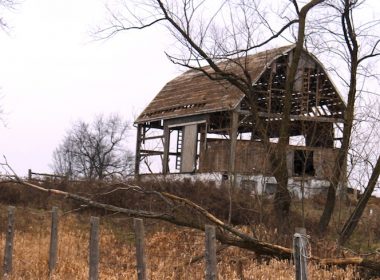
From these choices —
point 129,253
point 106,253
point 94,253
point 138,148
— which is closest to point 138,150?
point 138,148

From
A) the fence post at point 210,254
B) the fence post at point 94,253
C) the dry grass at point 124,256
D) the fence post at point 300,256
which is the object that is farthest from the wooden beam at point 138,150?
the fence post at point 300,256

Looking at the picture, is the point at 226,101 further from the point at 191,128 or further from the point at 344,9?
the point at 344,9

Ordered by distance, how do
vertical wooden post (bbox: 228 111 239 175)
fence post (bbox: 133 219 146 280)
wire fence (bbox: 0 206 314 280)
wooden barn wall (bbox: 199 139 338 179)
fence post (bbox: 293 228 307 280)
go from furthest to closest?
wooden barn wall (bbox: 199 139 338 179) < vertical wooden post (bbox: 228 111 239 175) < wire fence (bbox: 0 206 314 280) < fence post (bbox: 133 219 146 280) < fence post (bbox: 293 228 307 280)

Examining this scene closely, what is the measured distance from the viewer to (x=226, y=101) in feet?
80.9

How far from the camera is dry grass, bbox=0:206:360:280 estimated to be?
33.3 ft

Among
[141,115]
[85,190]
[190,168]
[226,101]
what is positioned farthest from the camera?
[141,115]

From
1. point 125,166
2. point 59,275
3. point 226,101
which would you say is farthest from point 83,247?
point 125,166

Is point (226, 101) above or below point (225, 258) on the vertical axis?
above

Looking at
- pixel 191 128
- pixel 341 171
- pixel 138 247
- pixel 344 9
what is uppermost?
pixel 344 9

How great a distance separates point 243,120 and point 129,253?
32.5 ft

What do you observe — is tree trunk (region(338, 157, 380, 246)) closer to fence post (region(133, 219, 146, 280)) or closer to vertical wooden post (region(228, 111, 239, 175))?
vertical wooden post (region(228, 111, 239, 175))

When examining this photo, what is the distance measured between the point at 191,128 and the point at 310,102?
5.27 meters

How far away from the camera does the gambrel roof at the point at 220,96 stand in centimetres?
2428

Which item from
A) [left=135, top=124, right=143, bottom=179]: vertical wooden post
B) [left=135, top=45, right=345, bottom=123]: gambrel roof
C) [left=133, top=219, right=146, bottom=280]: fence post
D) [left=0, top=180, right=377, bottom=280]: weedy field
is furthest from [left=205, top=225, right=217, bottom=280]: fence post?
[left=135, top=124, right=143, bottom=179]: vertical wooden post
